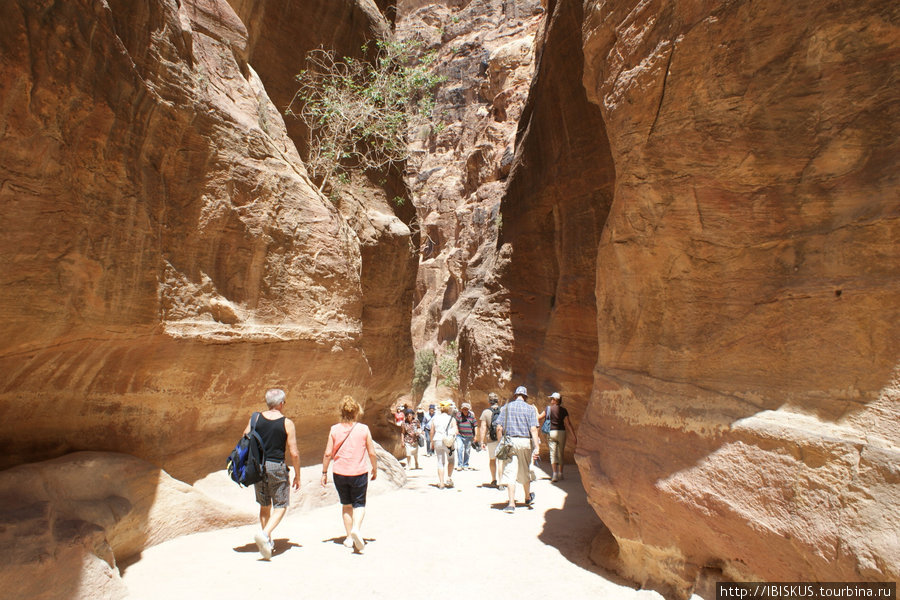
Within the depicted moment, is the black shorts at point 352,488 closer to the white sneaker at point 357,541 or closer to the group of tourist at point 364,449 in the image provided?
the group of tourist at point 364,449

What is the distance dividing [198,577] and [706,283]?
4525 mm

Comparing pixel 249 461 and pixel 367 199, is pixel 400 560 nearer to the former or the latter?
pixel 249 461

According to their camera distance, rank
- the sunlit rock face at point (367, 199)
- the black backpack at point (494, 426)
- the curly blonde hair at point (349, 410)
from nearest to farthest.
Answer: the curly blonde hair at point (349, 410) → the black backpack at point (494, 426) → the sunlit rock face at point (367, 199)

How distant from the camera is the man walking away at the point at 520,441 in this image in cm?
651

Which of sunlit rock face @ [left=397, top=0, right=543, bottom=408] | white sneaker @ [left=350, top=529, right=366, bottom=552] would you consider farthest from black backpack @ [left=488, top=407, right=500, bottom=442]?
sunlit rock face @ [left=397, top=0, right=543, bottom=408]

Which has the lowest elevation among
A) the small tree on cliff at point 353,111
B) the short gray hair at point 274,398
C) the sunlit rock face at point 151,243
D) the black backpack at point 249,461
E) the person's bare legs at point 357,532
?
the person's bare legs at point 357,532

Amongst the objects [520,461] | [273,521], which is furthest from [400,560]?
[520,461]

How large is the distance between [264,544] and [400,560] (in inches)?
45.9

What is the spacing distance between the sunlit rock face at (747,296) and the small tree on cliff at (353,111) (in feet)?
14.1

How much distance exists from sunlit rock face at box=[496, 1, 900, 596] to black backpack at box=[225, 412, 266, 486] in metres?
2.81

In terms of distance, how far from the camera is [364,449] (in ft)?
16.4

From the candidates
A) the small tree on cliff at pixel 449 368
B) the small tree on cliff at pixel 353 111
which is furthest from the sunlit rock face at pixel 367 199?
the small tree on cliff at pixel 449 368

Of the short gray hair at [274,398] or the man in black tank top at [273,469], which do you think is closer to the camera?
the man in black tank top at [273,469]

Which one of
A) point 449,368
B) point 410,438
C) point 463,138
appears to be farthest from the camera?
point 463,138
